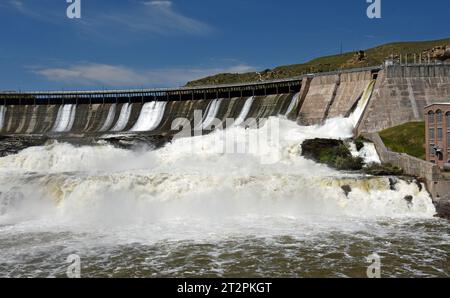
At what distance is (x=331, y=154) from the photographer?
110ft

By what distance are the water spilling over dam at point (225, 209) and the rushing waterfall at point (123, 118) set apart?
1776 centimetres

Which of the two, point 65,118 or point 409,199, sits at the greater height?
point 65,118

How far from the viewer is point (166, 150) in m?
39.8

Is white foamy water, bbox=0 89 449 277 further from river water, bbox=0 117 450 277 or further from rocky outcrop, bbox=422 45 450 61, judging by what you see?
rocky outcrop, bbox=422 45 450 61

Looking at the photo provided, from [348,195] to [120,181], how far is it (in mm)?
12859

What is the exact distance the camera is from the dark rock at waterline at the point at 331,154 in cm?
3212

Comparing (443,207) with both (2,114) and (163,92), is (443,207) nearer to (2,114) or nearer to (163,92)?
(163,92)

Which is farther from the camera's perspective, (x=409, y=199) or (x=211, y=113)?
(x=211, y=113)

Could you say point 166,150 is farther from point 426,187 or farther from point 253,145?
point 426,187

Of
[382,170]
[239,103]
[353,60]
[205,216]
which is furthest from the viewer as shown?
[353,60]

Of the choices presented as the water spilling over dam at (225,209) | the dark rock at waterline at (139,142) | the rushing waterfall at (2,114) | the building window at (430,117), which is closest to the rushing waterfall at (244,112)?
the water spilling over dam at (225,209)

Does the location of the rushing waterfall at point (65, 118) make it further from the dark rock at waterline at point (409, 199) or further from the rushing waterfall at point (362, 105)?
the dark rock at waterline at point (409, 199)

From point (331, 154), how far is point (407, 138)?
6.66 metres

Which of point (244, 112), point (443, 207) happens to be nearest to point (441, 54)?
point (244, 112)
